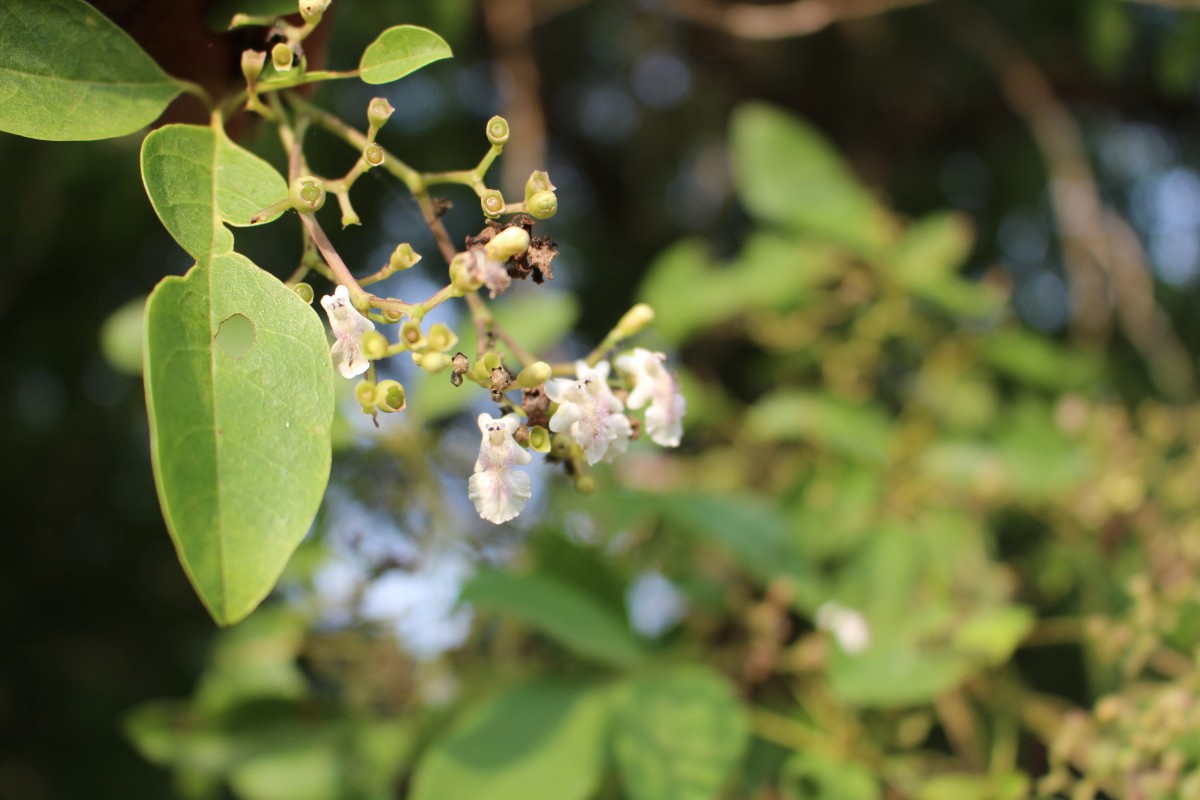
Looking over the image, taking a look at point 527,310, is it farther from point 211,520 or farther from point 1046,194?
point 1046,194

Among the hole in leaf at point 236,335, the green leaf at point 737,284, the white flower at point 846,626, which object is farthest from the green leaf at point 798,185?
the hole in leaf at point 236,335

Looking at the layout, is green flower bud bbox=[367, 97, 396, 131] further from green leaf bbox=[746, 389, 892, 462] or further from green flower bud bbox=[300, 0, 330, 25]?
green leaf bbox=[746, 389, 892, 462]

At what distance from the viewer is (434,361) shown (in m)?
0.51

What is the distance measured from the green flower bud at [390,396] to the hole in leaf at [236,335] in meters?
0.07

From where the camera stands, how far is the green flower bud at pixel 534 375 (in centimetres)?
55

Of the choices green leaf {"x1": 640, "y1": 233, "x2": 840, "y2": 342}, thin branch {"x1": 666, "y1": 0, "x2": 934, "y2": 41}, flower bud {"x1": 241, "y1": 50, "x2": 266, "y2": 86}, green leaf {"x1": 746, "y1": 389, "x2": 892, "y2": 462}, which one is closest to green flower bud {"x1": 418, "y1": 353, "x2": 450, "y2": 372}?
flower bud {"x1": 241, "y1": 50, "x2": 266, "y2": 86}

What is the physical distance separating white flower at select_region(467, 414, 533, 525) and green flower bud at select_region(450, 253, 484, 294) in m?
0.09

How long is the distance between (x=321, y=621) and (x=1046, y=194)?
2.38 meters

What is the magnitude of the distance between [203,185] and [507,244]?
0.60 feet

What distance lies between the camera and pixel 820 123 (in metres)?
2.87

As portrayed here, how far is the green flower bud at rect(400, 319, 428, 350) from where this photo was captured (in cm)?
53

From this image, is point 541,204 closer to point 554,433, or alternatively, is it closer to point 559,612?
point 554,433

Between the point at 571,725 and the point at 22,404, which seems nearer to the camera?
the point at 571,725

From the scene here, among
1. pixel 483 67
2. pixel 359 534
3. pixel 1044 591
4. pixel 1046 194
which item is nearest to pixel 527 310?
pixel 359 534
